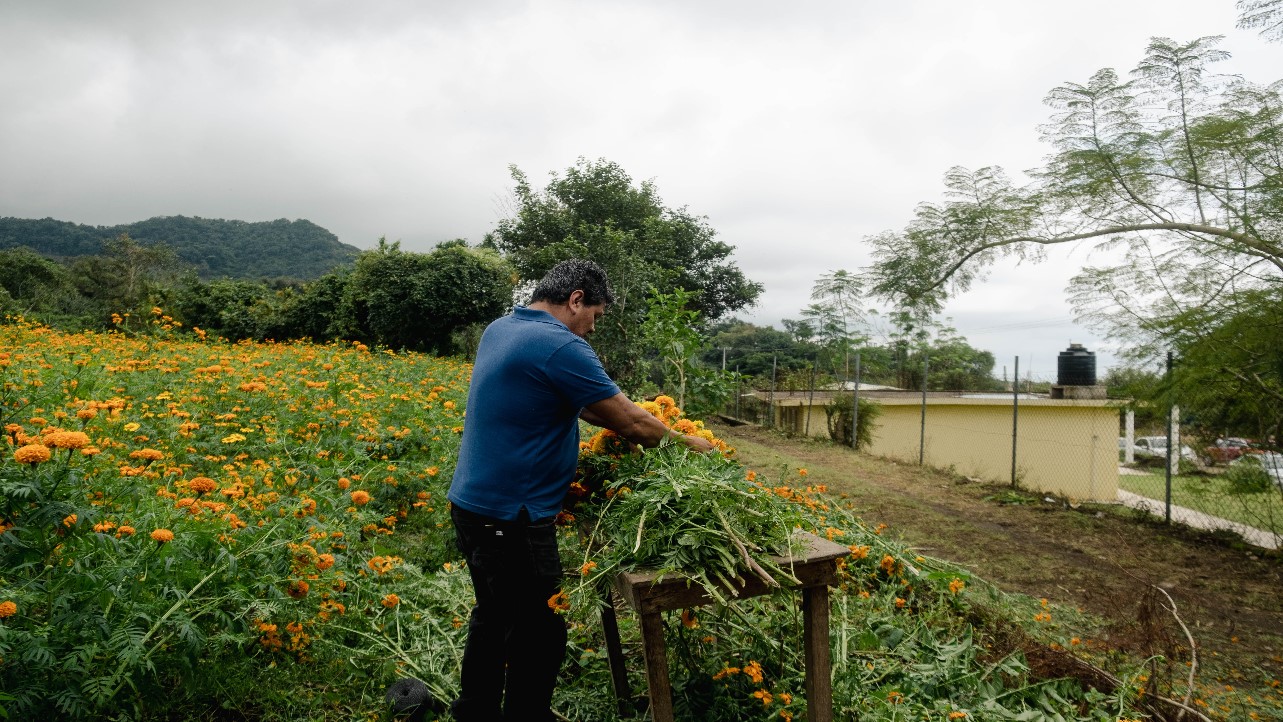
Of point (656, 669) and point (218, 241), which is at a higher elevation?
point (218, 241)

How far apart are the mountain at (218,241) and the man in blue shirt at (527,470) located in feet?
137

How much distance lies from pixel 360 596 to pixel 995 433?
14253 mm

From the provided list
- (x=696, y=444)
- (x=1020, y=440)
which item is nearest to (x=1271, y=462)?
(x=696, y=444)

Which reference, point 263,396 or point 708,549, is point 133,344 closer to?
point 263,396

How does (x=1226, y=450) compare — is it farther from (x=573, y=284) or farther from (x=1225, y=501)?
(x=573, y=284)

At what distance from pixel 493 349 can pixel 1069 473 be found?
16.8 m

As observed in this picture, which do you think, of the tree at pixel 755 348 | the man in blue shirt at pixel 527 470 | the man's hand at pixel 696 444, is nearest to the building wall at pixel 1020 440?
the tree at pixel 755 348

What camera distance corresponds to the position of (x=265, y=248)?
1778 inches

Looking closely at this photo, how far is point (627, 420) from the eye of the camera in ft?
7.51

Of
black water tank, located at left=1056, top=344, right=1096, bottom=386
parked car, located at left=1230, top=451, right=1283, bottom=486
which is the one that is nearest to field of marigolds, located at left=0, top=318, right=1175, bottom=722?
parked car, located at left=1230, top=451, right=1283, bottom=486

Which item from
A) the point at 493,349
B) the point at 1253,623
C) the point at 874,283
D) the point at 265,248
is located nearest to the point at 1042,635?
the point at 1253,623

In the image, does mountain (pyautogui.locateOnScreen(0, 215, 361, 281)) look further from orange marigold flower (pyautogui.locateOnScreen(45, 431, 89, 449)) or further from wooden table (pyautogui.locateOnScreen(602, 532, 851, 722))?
wooden table (pyautogui.locateOnScreen(602, 532, 851, 722))

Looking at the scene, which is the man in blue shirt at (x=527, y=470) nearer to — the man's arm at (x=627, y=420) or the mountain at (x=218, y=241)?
the man's arm at (x=627, y=420)

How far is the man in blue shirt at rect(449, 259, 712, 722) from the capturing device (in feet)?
7.27
